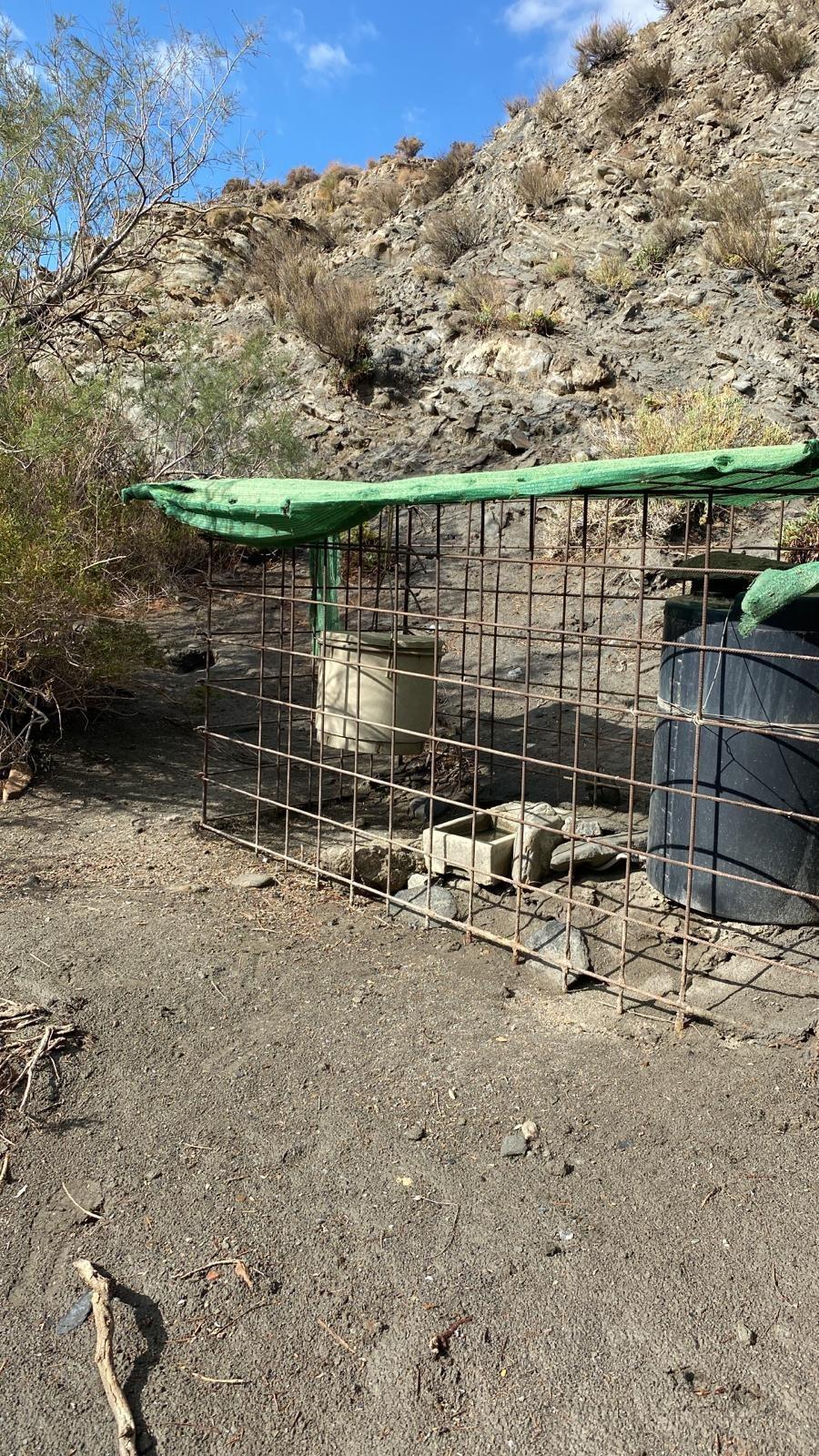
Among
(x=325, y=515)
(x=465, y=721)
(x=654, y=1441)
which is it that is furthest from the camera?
(x=465, y=721)

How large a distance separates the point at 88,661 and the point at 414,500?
11.4 feet

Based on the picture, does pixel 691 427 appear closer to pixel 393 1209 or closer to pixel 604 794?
pixel 604 794

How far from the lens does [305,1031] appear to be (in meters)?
4.26

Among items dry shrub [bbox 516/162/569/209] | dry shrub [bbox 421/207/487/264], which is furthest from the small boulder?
dry shrub [bbox 516/162/569/209]

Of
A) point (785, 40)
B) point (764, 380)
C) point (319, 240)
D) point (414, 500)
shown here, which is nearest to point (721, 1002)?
point (414, 500)

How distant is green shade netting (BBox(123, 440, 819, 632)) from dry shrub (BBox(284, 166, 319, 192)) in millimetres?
22126

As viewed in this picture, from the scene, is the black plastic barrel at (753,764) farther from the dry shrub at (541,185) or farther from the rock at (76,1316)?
the dry shrub at (541,185)

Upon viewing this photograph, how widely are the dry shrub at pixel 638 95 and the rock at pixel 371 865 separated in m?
17.7

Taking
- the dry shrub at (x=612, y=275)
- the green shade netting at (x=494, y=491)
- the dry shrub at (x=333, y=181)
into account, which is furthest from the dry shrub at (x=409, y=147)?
the green shade netting at (x=494, y=491)

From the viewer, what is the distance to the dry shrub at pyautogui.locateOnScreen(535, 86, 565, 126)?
67.4ft

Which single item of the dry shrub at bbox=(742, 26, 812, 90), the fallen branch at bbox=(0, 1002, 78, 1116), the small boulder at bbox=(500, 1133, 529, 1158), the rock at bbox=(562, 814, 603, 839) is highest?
the dry shrub at bbox=(742, 26, 812, 90)

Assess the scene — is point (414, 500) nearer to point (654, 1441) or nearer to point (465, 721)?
point (654, 1441)

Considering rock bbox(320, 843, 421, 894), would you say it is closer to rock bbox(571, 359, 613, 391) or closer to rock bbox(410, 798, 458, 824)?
rock bbox(410, 798, 458, 824)

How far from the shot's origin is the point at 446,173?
21594 millimetres
